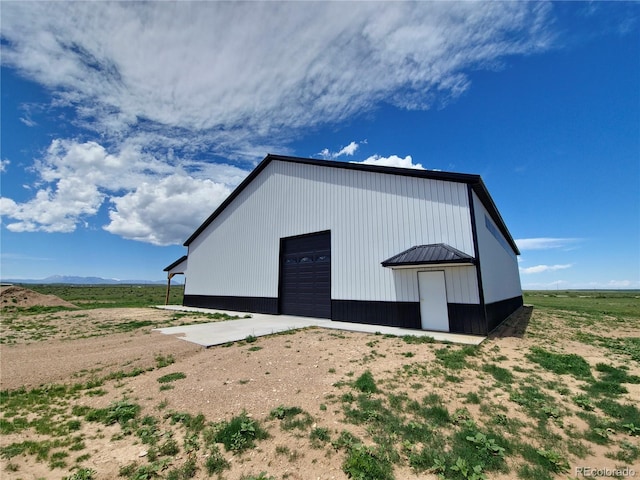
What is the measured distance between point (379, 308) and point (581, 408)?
7730 mm

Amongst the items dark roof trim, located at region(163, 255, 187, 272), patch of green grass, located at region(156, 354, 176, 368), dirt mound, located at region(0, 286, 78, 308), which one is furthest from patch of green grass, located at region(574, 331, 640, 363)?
→ dirt mound, located at region(0, 286, 78, 308)

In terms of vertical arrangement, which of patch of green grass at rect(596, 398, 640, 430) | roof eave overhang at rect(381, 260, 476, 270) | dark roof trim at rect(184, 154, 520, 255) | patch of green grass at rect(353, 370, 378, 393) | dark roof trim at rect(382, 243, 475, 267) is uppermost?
dark roof trim at rect(184, 154, 520, 255)

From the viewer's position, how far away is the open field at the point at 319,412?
3.29 meters

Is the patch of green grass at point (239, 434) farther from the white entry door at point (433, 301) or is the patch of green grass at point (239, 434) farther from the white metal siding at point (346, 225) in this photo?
the white metal siding at point (346, 225)

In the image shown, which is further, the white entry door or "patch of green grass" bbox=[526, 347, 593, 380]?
the white entry door

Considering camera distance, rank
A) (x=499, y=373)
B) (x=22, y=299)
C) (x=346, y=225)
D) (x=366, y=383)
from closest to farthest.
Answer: (x=366, y=383) → (x=499, y=373) → (x=346, y=225) → (x=22, y=299)

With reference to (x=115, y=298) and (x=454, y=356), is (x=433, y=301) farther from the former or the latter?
(x=115, y=298)

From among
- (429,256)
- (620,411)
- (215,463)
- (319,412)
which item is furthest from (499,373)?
(215,463)

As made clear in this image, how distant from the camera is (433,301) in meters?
10.8

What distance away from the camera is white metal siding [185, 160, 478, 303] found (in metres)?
10.9

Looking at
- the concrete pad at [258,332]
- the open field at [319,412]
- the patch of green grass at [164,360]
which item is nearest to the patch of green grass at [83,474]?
the open field at [319,412]

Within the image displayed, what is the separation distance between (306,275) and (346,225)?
147 inches

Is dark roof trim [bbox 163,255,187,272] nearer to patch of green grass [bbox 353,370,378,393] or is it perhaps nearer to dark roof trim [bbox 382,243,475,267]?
dark roof trim [bbox 382,243,475,267]

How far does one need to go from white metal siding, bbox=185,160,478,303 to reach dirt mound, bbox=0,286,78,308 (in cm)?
1459
